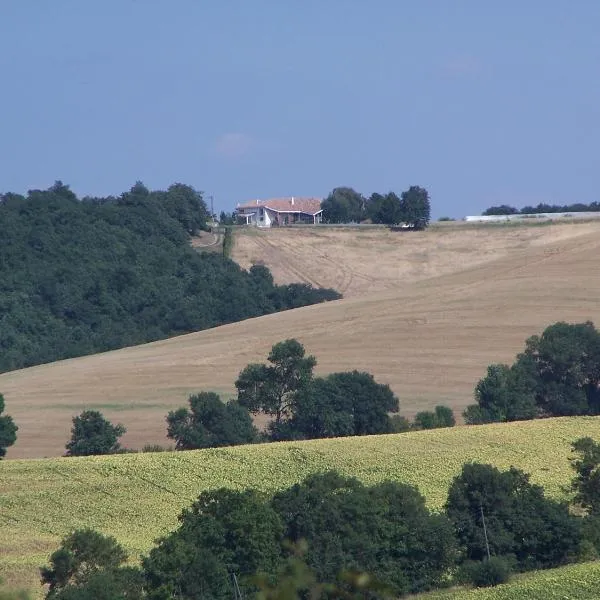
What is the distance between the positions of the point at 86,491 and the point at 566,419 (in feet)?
60.7

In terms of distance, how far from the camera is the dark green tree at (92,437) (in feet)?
145

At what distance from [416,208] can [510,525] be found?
78.2m

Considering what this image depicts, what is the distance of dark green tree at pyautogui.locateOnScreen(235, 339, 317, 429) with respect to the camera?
48.9 meters

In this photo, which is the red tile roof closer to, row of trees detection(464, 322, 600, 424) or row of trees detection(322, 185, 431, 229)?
row of trees detection(322, 185, 431, 229)

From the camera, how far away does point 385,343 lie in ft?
213

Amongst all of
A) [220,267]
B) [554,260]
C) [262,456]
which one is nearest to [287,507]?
[262,456]

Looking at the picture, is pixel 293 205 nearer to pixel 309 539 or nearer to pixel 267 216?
pixel 267 216

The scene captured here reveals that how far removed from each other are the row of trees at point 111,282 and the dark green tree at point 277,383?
2659cm

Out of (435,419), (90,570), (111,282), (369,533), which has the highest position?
(111,282)

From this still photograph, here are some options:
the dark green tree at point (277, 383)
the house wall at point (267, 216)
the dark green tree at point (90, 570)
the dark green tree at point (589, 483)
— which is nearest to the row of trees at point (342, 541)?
the dark green tree at point (90, 570)

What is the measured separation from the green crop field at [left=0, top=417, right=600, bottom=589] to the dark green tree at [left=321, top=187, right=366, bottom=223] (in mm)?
78004

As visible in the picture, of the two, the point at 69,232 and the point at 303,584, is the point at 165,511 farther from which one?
the point at 69,232

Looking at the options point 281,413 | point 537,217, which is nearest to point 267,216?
point 537,217

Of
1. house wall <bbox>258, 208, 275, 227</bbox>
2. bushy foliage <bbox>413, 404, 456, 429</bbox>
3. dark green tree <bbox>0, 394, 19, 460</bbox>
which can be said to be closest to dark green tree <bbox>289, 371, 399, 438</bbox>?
bushy foliage <bbox>413, 404, 456, 429</bbox>
